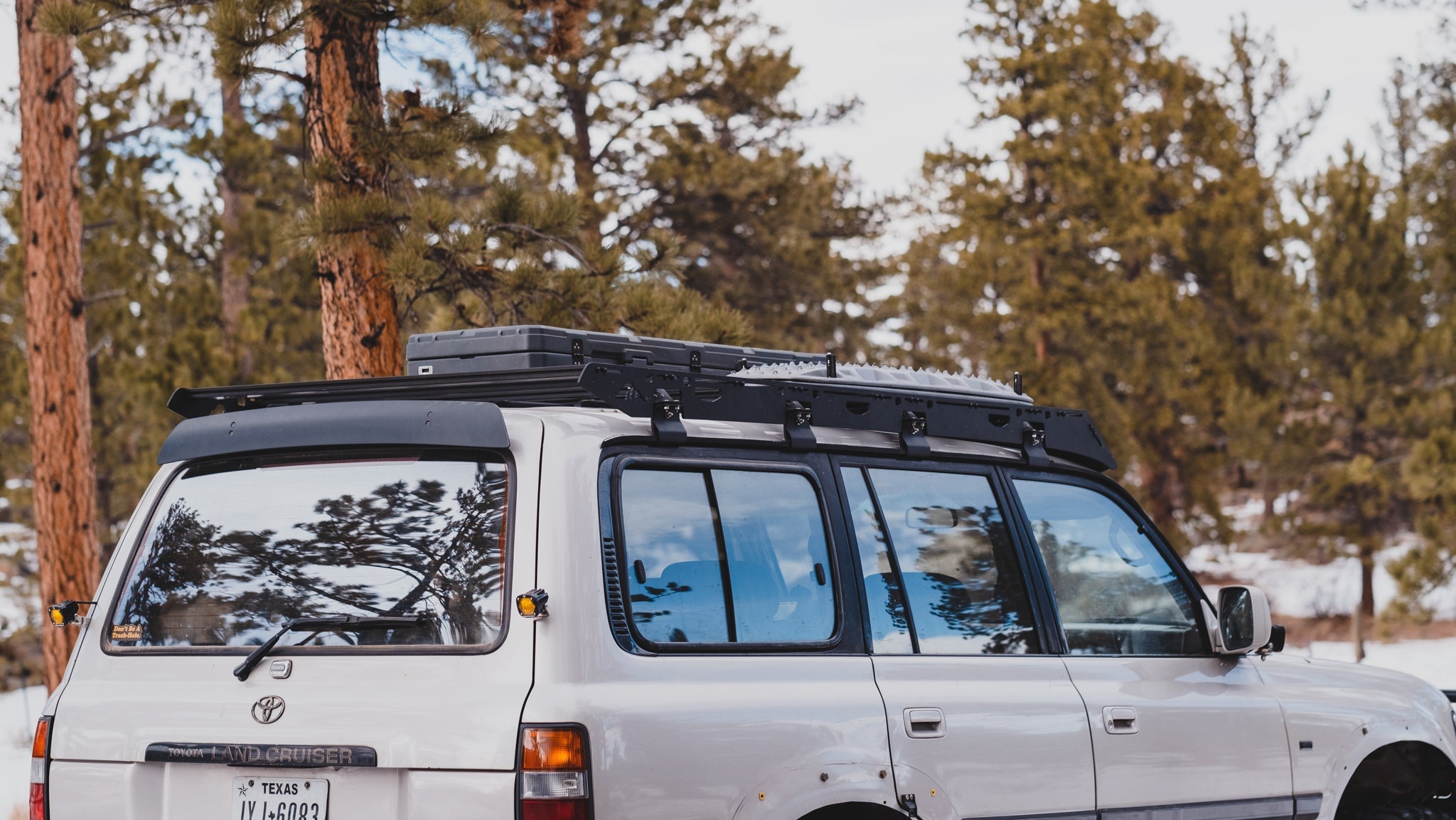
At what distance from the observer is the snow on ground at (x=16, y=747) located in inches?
438

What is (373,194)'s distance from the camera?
792 centimetres

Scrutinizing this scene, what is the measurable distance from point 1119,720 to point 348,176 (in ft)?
18.4

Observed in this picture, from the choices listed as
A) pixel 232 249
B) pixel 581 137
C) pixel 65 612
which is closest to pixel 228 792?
pixel 65 612

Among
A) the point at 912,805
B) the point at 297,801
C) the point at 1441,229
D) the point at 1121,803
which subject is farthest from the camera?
the point at 1441,229

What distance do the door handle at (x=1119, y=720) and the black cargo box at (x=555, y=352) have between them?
1626 mm

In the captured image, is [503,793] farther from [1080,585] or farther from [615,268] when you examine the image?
[615,268]

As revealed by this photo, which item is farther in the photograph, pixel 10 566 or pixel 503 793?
pixel 10 566

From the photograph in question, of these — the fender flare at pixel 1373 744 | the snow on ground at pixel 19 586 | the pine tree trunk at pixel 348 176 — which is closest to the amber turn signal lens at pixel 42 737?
the fender flare at pixel 1373 744

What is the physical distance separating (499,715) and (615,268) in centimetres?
574

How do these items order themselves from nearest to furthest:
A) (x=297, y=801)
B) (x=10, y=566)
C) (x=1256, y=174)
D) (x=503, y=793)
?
(x=503, y=793), (x=297, y=801), (x=10, y=566), (x=1256, y=174)

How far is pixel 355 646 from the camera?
133 inches

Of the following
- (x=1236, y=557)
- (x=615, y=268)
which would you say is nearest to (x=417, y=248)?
(x=615, y=268)

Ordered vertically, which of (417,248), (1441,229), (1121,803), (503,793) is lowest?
(1121,803)

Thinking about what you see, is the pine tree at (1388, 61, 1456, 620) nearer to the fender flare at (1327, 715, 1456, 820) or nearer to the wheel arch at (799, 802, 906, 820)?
the fender flare at (1327, 715, 1456, 820)
